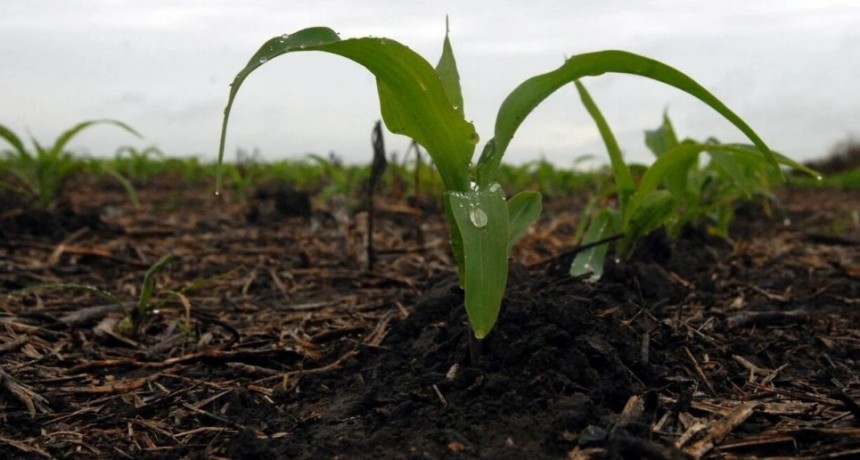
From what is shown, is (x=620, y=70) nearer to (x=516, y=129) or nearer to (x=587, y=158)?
(x=516, y=129)

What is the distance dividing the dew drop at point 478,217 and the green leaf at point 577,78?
19cm

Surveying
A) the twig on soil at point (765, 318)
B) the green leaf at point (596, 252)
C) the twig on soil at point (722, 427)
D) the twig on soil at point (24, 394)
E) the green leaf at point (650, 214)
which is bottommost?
the twig on soil at point (24, 394)

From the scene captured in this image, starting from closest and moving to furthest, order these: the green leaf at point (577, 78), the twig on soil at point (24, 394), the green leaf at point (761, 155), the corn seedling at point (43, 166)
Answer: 1. the green leaf at point (577, 78)
2. the twig on soil at point (24, 394)
3. the green leaf at point (761, 155)
4. the corn seedling at point (43, 166)

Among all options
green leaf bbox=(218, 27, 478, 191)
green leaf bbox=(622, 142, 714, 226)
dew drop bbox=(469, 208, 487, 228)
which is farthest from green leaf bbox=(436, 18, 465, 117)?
green leaf bbox=(622, 142, 714, 226)

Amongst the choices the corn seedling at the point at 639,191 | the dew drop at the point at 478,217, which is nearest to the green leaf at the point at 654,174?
the corn seedling at the point at 639,191

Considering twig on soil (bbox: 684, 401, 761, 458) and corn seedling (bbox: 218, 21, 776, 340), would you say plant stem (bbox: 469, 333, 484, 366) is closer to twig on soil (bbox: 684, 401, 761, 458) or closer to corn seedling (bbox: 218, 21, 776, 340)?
corn seedling (bbox: 218, 21, 776, 340)

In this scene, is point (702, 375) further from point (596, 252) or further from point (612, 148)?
point (612, 148)

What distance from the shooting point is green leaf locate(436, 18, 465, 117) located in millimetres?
1586

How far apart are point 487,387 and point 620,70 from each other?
64 centimetres

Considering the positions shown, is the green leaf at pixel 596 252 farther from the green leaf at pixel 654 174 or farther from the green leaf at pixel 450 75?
the green leaf at pixel 450 75

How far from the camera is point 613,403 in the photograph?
1447 millimetres

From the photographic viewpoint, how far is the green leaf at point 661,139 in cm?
317

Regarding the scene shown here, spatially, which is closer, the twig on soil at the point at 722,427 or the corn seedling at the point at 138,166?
the twig on soil at the point at 722,427

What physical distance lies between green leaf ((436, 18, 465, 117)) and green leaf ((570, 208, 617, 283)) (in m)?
0.75
